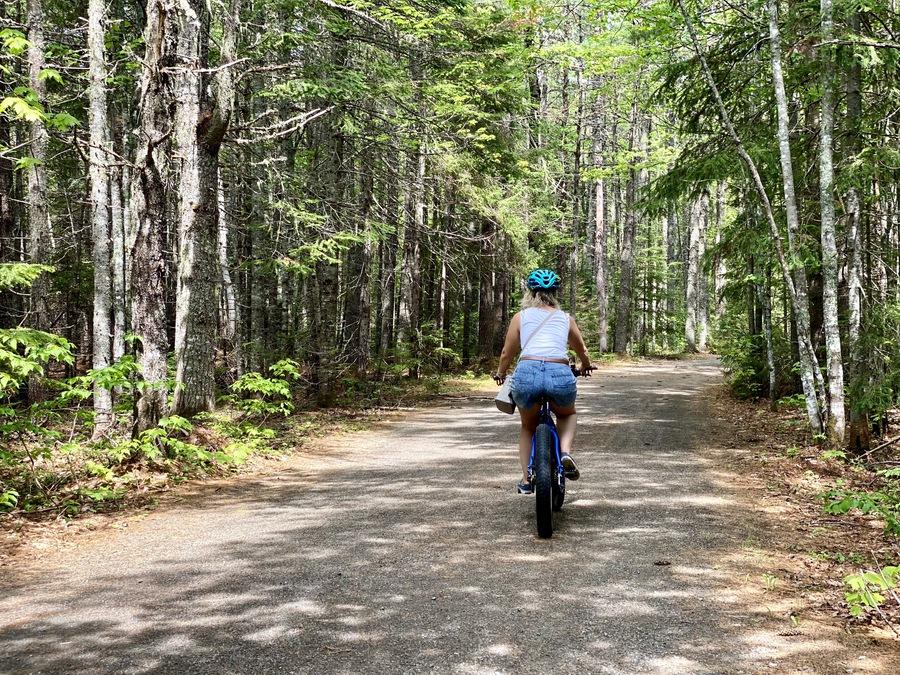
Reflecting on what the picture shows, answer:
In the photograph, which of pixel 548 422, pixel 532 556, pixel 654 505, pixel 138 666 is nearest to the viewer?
pixel 138 666

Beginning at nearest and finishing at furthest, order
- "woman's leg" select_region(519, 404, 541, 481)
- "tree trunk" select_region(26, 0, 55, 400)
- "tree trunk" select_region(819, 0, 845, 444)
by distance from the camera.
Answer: "woman's leg" select_region(519, 404, 541, 481), "tree trunk" select_region(819, 0, 845, 444), "tree trunk" select_region(26, 0, 55, 400)

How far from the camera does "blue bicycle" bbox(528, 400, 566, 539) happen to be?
17.9ft

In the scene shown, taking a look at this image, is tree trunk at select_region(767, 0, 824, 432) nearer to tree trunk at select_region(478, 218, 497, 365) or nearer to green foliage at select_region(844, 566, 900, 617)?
green foliage at select_region(844, 566, 900, 617)

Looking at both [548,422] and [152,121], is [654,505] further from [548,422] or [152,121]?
[152,121]

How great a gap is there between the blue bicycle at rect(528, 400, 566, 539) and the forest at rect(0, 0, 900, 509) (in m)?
4.25

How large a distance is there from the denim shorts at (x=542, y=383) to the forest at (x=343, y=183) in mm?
4053

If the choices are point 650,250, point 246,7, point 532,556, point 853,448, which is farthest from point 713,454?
point 650,250

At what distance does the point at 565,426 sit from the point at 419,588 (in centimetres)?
216

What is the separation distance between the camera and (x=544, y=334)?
589 cm

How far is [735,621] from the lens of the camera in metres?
3.93

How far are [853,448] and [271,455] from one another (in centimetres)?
785

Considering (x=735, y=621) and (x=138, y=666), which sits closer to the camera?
Answer: (x=138, y=666)

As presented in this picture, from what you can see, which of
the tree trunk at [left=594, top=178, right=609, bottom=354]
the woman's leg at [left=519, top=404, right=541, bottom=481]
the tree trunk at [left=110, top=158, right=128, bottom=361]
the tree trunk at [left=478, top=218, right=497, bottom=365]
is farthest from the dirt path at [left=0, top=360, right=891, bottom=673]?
the tree trunk at [left=594, top=178, right=609, bottom=354]

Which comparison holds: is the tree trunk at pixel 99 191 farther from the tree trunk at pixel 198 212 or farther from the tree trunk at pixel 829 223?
the tree trunk at pixel 829 223
